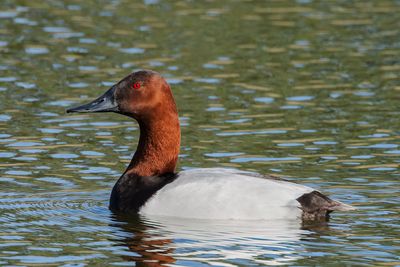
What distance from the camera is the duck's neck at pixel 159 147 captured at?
12469mm

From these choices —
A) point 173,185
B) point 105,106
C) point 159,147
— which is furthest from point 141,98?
point 173,185

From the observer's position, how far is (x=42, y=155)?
14312mm

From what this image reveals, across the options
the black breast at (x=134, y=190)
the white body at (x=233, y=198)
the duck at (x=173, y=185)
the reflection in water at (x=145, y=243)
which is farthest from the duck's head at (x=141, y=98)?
the reflection in water at (x=145, y=243)

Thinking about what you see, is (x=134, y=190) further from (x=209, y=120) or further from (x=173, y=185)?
(x=209, y=120)

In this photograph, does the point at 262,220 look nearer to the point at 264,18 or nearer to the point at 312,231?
the point at 312,231

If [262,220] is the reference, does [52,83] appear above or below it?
above

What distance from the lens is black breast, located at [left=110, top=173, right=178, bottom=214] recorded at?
12.0m

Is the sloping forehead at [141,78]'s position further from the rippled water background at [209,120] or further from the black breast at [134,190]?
the rippled water background at [209,120]

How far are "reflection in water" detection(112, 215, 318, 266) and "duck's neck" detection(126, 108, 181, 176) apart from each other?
0.77 metres

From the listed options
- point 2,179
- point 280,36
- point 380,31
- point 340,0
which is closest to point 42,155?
point 2,179

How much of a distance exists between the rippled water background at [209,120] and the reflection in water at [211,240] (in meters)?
0.02

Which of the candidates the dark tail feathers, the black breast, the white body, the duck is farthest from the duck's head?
the dark tail feathers

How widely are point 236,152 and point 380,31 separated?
7.70 metres

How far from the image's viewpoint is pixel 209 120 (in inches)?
631
